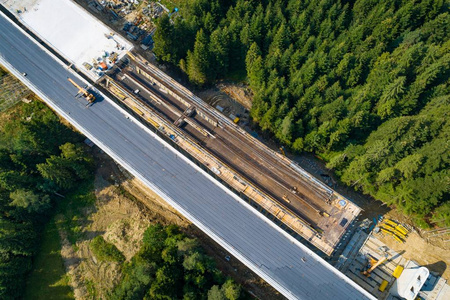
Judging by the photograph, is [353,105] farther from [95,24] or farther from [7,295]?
[7,295]

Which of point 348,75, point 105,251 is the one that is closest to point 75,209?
point 105,251

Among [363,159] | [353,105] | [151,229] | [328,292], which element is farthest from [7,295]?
[353,105]

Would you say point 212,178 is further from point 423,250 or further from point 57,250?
point 423,250

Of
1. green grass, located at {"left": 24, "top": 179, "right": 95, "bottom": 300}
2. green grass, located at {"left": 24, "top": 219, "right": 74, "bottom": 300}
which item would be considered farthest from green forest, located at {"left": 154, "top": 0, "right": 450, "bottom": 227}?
green grass, located at {"left": 24, "top": 219, "right": 74, "bottom": 300}

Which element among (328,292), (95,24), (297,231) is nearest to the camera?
(328,292)

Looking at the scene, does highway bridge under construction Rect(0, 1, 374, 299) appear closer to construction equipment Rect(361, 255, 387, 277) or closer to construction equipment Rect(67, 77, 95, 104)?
construction equipment Rect(67, 77, 95, 104)
